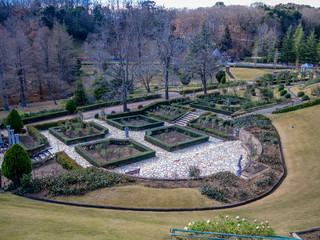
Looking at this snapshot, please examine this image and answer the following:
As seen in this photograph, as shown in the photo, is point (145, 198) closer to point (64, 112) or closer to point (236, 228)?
point (236, 228)

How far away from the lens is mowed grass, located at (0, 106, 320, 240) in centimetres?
651

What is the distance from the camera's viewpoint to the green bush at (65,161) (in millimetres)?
14312

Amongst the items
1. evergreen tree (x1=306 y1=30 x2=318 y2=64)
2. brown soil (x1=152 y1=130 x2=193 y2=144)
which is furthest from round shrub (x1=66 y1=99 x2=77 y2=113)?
evergreen tree (x1=306 y1=30 x2=318 y2=64)

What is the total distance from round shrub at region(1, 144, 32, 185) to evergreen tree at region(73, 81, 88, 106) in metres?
19.7

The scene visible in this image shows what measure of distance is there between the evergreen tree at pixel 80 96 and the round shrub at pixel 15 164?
64.7 feet

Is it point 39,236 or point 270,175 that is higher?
point 39,236

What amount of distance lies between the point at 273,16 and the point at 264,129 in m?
65.8

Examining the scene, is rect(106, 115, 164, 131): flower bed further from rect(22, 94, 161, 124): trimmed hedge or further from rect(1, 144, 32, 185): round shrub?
rect(1, 144, 32, 185): round shrub

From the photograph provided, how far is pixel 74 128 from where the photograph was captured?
22047mm

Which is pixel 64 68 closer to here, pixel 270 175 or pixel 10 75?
pixel 10 75

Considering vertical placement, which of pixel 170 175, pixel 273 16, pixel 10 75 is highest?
pixel 273 16

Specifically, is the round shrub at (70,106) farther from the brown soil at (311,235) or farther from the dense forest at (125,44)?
the brown soil at (311,235)

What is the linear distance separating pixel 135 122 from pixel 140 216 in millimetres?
15590

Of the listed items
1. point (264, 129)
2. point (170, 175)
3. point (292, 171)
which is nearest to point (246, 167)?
point (292, 171)
